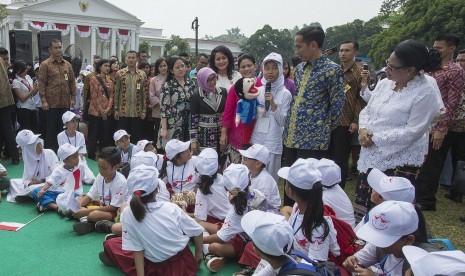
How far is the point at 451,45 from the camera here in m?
4.11

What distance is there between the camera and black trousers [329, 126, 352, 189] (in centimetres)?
437

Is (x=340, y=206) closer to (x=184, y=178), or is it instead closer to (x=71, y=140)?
(x=184, y=178)

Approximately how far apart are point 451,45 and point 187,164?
296cm

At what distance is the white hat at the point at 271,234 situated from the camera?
1.88m

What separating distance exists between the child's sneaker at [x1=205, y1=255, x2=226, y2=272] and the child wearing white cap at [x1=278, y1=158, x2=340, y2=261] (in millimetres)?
780

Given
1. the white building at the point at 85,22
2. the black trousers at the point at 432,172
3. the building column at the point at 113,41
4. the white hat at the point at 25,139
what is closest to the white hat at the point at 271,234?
the black trousers at the point at 432,172

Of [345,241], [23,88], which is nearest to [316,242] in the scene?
[345,241]

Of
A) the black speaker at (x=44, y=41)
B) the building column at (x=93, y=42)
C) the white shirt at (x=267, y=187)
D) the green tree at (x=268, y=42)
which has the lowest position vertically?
the white shirt at (x=267, y=187)

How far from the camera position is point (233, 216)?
118 inches

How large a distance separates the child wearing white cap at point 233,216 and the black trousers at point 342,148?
4.74ft

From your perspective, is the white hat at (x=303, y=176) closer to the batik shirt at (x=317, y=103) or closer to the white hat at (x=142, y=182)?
the batik shirt at (x=317, y=103)

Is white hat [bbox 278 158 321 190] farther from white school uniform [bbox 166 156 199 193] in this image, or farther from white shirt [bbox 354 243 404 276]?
white school uniform [bbox 166 156 199 193]

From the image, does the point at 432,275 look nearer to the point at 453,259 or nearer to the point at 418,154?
the point at 453,259

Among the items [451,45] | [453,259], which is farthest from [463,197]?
[453,259]
